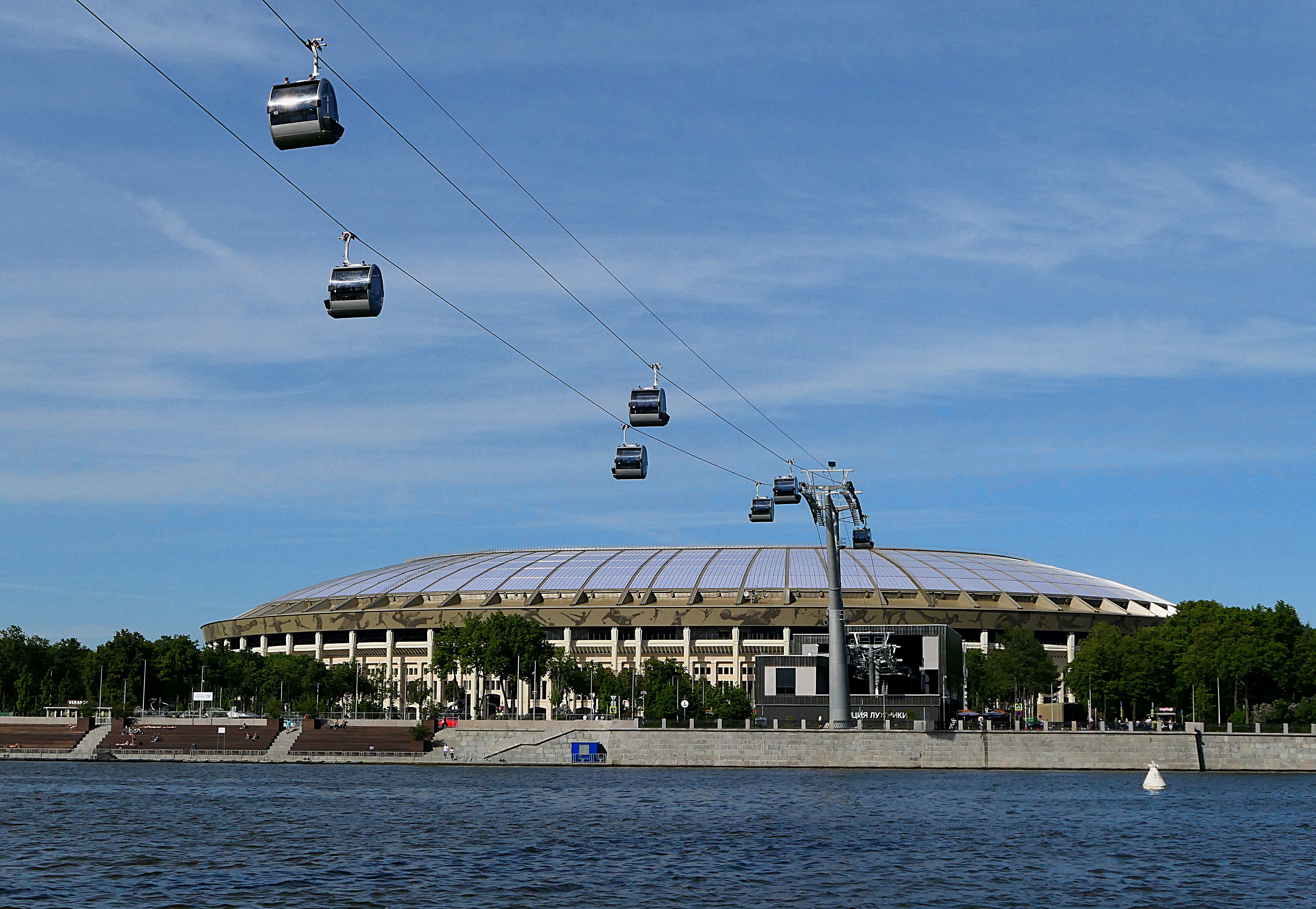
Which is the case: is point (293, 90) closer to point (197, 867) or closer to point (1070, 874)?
point (197, 867)

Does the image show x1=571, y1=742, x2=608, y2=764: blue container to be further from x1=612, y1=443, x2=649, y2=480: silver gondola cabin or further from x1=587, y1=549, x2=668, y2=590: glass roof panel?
x1=587, y1=549, x2=668, y2=590: glass roof panel

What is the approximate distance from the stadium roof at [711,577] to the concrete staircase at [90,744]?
53.9 metres

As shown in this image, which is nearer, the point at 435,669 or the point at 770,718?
the point at 770,718

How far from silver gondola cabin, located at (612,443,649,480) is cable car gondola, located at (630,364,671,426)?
258 cm

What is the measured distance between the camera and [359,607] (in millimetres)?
174625

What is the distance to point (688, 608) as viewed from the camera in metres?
161

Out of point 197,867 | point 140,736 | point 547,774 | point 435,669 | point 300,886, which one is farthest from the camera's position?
point 435,669

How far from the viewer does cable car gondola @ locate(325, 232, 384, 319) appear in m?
32.1

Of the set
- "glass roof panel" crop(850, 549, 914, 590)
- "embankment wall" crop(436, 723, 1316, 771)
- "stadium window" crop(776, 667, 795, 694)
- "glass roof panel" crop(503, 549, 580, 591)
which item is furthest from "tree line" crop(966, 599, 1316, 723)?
"glass roof panel" crop(503, 549, 580, 591)

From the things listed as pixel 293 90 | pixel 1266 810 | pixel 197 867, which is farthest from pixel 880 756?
→ pixel 293 90

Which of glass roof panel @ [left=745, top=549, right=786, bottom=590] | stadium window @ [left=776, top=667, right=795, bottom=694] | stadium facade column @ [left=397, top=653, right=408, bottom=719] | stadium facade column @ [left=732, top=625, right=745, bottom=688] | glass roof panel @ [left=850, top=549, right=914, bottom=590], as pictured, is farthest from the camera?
glass roof panel @ [left=745, top=549, right=786, bottom=590]

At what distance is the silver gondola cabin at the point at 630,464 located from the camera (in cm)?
5409

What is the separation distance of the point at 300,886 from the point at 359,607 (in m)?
141

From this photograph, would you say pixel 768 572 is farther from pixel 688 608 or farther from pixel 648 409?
pixel 648 409
